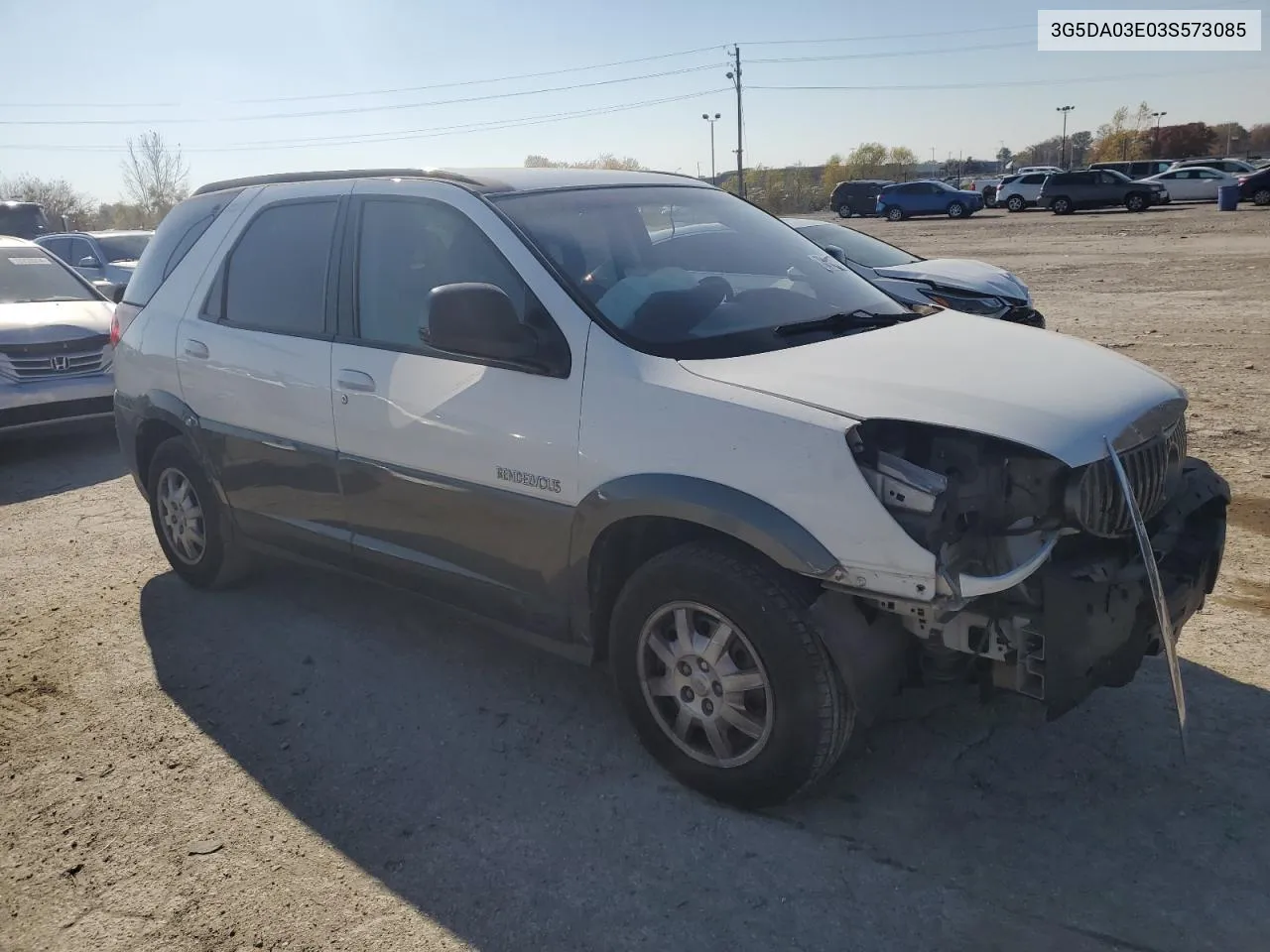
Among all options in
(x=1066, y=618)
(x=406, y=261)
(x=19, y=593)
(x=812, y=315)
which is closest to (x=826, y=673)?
(x=1066, y=618)

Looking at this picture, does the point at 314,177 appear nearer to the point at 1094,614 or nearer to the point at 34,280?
the point at 1094,614

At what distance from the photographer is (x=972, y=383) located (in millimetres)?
3088

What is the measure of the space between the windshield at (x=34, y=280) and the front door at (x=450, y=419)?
22.4ft

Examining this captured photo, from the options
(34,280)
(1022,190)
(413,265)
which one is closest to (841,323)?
(413,265)

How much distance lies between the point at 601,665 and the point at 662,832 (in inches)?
26.3

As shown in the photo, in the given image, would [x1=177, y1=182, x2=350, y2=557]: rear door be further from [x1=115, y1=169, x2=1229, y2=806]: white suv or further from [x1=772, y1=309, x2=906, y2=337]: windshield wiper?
[x1=772, y1=309, x2=906, y2=337]: windshield wiper

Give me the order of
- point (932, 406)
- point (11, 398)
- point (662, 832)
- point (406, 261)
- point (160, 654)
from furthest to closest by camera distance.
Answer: point (11, 398) < point (160, 654) < point (406, 261) < point (662, 832) < point (932, 406)

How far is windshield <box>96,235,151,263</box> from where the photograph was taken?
17.0 m

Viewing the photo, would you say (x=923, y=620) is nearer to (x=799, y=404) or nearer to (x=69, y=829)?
(x=799, y=404)

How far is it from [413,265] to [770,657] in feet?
6.91

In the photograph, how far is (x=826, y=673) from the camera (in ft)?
9.84

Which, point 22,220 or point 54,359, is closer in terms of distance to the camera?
point 54,359

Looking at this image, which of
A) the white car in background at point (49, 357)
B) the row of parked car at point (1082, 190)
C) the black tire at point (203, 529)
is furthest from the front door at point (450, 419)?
the row of parked car at point (1082, 190)

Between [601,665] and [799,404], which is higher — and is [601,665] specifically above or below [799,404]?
below
